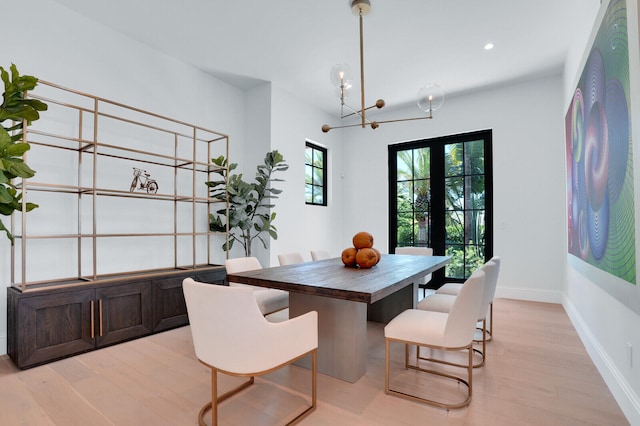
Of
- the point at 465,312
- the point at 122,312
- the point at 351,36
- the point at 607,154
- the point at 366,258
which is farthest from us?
the point at 351,36

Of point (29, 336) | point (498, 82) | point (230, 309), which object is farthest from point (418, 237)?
point (29, 336)

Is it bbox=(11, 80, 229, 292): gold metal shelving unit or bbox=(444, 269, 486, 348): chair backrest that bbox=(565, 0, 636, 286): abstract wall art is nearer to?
bbox=(444, 269, 486, 348): chair backrest

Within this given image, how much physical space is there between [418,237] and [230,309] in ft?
15.1

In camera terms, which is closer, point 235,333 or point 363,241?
point 235,333

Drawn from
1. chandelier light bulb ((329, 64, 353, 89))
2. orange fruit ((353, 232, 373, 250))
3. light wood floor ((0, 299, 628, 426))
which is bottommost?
light wood floor ((0, 299, 628, 426))

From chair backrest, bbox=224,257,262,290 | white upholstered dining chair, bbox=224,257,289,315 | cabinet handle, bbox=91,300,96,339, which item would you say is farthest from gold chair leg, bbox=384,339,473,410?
cabinet handle, bbox=91,300,96,339

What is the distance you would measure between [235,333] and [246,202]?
293 cm

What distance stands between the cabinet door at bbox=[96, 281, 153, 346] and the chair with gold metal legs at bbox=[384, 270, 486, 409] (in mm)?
2353

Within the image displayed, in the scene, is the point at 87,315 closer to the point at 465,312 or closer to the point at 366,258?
the point at 366,258

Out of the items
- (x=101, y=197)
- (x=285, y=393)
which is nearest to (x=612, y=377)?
(x=285, y=393)

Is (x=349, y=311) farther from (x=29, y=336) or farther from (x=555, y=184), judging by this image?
(x=555, y=184)

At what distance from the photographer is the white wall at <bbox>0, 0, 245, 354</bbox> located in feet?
9.30

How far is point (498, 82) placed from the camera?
185 inches

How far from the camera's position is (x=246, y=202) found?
4.30m
